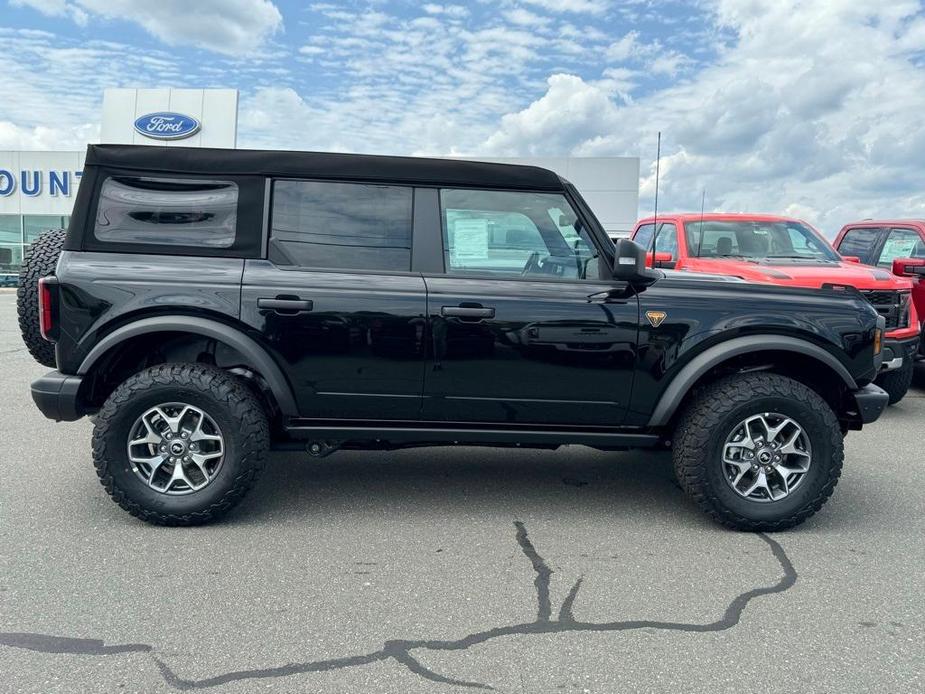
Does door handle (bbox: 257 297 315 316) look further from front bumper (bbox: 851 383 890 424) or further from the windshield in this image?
the windshield

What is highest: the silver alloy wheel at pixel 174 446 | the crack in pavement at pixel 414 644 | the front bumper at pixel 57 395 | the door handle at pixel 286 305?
the door handle at pixel 286 305

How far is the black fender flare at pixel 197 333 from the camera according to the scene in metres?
3.72

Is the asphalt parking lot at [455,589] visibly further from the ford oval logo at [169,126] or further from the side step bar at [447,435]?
the ford oval logo at [169,126]

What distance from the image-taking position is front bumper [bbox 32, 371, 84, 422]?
374 cm

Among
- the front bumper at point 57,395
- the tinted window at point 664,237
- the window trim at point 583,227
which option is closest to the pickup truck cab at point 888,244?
the tinted window at point 664,237

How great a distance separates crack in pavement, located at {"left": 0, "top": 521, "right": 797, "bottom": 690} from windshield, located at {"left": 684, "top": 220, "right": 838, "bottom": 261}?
4.92 metres

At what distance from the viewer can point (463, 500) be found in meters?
4.39

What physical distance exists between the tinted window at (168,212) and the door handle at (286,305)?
16.1 inches

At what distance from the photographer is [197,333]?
12.3 ft

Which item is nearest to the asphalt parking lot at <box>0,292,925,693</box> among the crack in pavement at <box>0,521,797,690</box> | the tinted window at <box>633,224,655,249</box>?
the crack in pavement at <box>0,521,797,690</box>

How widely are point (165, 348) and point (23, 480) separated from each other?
145cm

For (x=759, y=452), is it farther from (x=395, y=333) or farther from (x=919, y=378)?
(x=919, y=378)

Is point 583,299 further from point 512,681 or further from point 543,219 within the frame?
point 512,681

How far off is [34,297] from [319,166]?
1.97m
